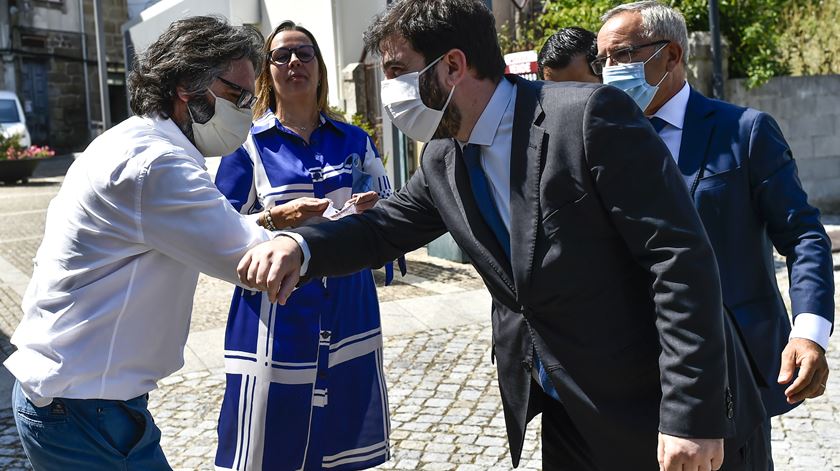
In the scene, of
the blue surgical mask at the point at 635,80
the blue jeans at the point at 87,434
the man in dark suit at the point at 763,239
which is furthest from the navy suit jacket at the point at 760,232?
the blue jeans at the point at 87,434

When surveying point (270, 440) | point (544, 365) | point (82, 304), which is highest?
point (82, 304)

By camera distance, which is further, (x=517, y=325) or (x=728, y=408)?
(x=517, y=325)

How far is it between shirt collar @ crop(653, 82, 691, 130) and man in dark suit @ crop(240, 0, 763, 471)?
0.81m

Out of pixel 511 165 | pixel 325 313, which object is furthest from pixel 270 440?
pixel 511 165

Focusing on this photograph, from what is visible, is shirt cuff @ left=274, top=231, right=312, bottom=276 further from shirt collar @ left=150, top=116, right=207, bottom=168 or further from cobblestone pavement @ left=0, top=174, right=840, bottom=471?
cobblestone pavement @ left=0, top=174, right=840, bottom=471

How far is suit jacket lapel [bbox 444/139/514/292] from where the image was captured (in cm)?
238

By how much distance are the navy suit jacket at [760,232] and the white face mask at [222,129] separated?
1343 millimetres

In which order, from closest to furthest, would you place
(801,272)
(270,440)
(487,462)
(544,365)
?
(544,365)
(801,272)
(270,440)
(487,462)

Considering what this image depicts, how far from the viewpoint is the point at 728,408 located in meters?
2.19

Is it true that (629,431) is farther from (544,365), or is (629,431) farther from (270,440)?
(270,440)

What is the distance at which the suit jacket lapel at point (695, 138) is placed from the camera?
9.39 ft

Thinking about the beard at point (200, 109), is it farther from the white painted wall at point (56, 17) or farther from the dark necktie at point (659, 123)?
the white painted wall at point (56, 17)

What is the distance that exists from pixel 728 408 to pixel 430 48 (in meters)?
1.12

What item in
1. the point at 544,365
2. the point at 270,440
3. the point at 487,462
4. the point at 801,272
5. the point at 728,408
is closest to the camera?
the point at 728,408
